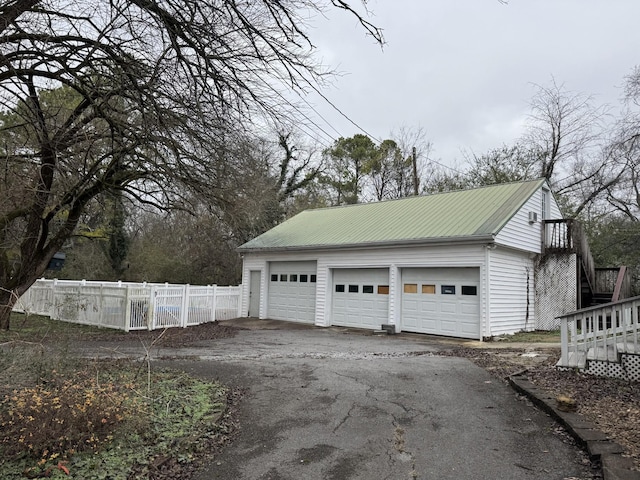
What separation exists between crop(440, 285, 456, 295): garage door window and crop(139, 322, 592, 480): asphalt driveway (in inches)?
199

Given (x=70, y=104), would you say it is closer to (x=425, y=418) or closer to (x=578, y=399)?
(x=425, y=418)

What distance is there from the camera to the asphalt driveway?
12.7 ft

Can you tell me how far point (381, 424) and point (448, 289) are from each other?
964cm

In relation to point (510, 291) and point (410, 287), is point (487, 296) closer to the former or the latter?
point (510, 291)

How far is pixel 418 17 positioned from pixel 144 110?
145 inches

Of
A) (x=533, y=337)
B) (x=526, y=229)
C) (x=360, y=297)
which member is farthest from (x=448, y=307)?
(x=526, y=229)

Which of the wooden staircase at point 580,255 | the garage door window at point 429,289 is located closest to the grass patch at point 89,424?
the garage door window at point 429,289

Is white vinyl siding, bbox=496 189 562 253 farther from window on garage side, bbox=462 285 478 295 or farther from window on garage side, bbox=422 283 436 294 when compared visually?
window on garage side, bbox=422 283 436 294

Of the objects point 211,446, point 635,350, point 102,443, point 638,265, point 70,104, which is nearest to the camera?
point 102,443

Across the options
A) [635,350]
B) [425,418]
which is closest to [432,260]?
[635,350]

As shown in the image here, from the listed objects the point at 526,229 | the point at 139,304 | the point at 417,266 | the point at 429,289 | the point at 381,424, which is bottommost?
the point at 381,424

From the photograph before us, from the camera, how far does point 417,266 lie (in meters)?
14.5

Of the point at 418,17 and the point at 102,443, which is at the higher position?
the point at 418,17

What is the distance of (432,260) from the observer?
14.2 metres
